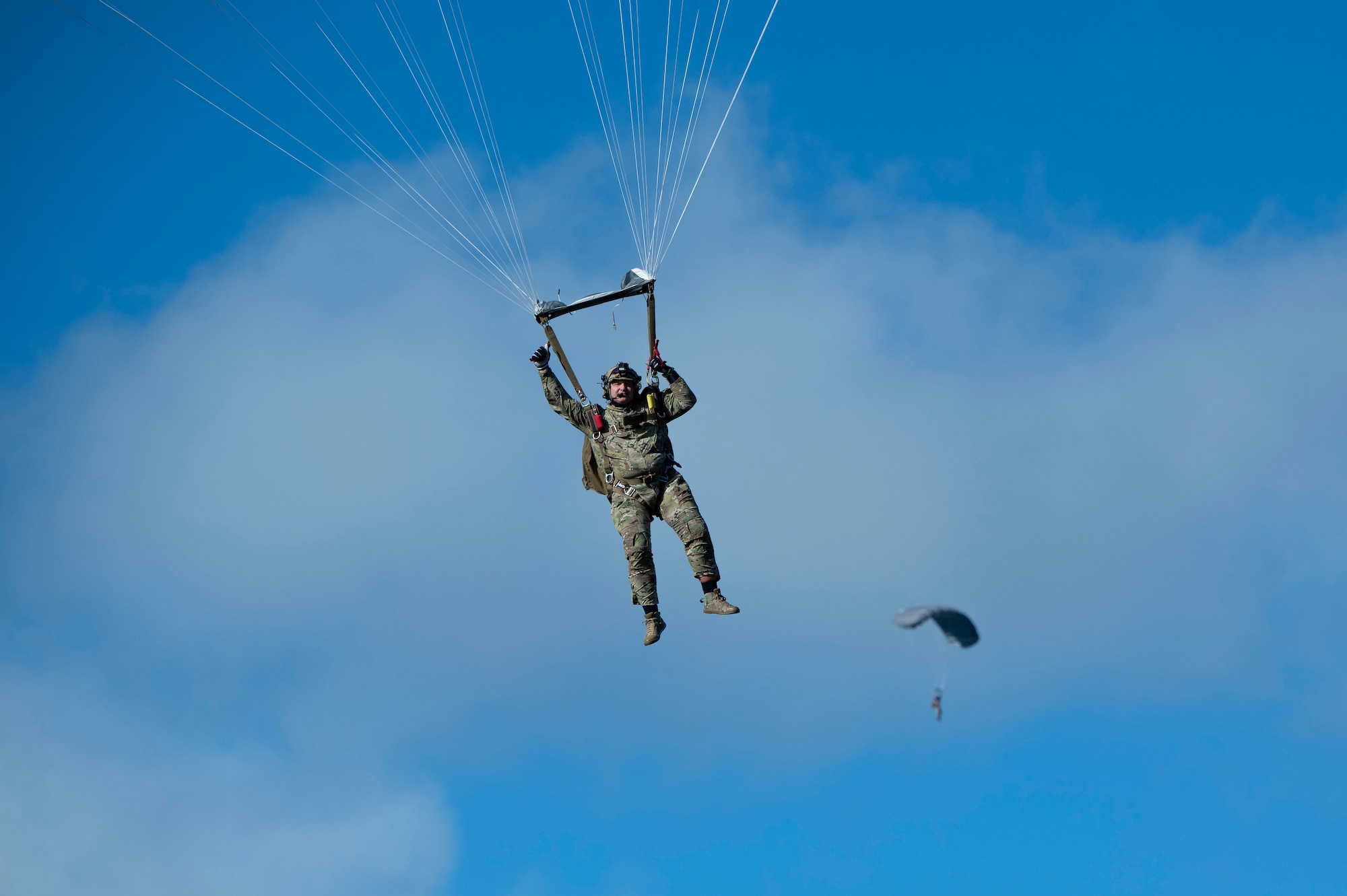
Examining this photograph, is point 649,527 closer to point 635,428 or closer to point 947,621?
point 635,428

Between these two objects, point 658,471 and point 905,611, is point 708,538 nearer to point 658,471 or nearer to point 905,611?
point 658,471

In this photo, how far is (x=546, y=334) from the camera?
67.8ft

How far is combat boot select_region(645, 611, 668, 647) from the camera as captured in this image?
1986 cm

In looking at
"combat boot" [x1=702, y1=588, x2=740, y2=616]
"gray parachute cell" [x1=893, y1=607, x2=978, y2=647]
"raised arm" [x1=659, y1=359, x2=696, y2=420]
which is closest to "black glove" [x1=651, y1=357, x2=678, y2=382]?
"raised arm" [x1=659, y1=359, x2=696, y2=420]

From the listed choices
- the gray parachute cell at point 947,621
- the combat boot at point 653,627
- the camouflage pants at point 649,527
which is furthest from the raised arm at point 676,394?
the gray parachute cell at point 947,621

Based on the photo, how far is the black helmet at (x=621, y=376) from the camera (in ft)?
68.3

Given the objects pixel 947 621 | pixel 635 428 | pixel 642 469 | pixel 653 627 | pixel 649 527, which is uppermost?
pixel 635 428

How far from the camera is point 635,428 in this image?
68.4ft

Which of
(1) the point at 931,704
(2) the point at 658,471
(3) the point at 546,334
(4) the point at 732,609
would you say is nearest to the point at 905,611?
(1) the point at 931,704

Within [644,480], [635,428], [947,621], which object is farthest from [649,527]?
[947,621]

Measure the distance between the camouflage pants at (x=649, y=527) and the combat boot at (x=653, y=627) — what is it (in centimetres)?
20

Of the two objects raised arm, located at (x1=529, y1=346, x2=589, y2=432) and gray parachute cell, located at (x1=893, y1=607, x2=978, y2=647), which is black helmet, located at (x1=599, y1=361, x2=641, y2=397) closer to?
raised arm, located at (x1=529, y1=346, x2=589, y2=432)

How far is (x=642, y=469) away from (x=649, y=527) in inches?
32.0

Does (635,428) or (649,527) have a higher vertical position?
(635,428)
